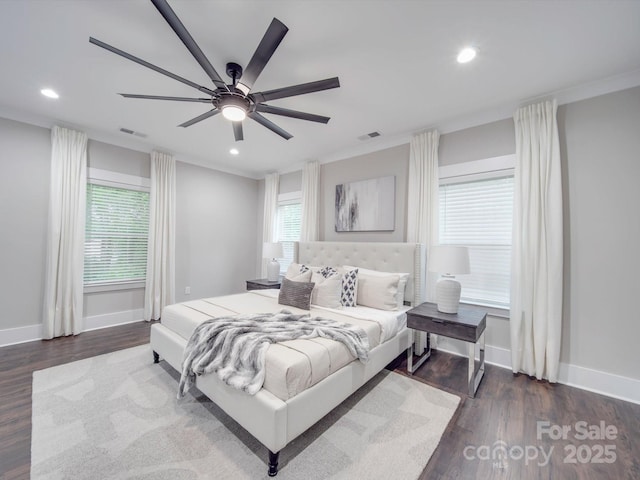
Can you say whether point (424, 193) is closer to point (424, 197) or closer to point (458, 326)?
point (424, 197)

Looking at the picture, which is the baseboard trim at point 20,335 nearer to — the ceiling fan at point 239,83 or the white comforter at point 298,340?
the white comforter at point 298,340

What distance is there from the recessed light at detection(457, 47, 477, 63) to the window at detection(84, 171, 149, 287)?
472 centimetres

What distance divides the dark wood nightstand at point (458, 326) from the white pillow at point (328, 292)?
82 cm

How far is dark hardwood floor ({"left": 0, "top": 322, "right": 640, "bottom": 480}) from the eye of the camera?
1585 millimetres

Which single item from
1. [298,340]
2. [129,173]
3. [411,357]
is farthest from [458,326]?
[129,173]

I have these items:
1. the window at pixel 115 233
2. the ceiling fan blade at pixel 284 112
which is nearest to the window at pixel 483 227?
the ceiling fan blade at pixel 284 112

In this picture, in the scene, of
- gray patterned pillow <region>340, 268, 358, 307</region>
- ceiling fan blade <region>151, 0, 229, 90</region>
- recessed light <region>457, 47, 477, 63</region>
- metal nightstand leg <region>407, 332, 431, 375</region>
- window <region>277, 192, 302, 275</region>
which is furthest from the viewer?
window <region>277, 192, 302, 275</region>

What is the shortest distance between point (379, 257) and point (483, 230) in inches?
51.4

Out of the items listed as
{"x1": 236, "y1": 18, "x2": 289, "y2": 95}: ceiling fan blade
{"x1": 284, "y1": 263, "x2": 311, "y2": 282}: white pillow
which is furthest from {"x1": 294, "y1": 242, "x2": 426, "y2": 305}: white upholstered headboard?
{"x1": 236, "y1": 18, "x2": 289, "y2": 95}: ceiling fan blade

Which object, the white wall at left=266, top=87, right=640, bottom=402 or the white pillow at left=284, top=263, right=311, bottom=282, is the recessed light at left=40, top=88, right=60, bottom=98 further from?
the white wall at left=266, top=87, right=640, bottom=402

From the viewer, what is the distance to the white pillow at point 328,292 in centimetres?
302

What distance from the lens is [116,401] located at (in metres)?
2.16

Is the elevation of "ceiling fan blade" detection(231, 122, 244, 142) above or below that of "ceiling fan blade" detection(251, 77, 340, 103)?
below

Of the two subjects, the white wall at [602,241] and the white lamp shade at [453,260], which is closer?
the white wall at [602,241]
